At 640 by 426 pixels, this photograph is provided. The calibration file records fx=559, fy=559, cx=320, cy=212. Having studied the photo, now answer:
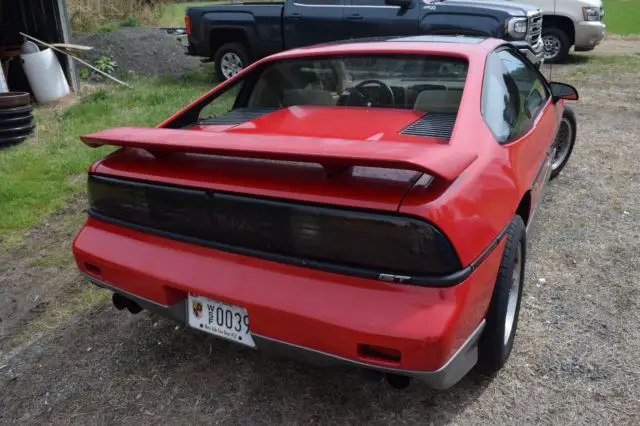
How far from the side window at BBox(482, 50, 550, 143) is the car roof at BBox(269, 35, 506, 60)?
9 cm

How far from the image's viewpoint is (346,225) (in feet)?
6.41

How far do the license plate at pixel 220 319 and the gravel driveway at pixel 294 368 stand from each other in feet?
1.33

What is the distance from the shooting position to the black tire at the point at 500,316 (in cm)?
228

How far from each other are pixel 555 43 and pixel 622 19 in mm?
12136

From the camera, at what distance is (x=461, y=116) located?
2404 mm

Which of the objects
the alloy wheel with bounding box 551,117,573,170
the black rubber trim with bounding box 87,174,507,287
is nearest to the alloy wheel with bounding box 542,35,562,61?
the alloy wheel with bounding box 551,117,573,170

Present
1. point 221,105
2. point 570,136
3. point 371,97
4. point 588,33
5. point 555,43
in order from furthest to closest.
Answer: point 555,43 < point 588,33 < point 570,136 < point 221,105 < point 371,97

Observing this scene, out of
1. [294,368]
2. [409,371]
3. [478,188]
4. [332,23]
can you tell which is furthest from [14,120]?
[409,371]

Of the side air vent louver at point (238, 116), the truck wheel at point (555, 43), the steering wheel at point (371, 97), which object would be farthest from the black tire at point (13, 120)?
the truck wheel at point (555, 43)

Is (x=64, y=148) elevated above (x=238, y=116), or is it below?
below

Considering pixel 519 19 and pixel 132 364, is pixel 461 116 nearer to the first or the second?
pixel 132 364

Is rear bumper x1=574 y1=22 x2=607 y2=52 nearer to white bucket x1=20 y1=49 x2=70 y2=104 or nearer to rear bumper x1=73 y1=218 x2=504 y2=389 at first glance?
white bucket x1=20 y1=49 x2=70 y2=104

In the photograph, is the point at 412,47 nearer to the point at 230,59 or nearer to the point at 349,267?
the point at 349,267

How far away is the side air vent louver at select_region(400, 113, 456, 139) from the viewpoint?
2.57 m
